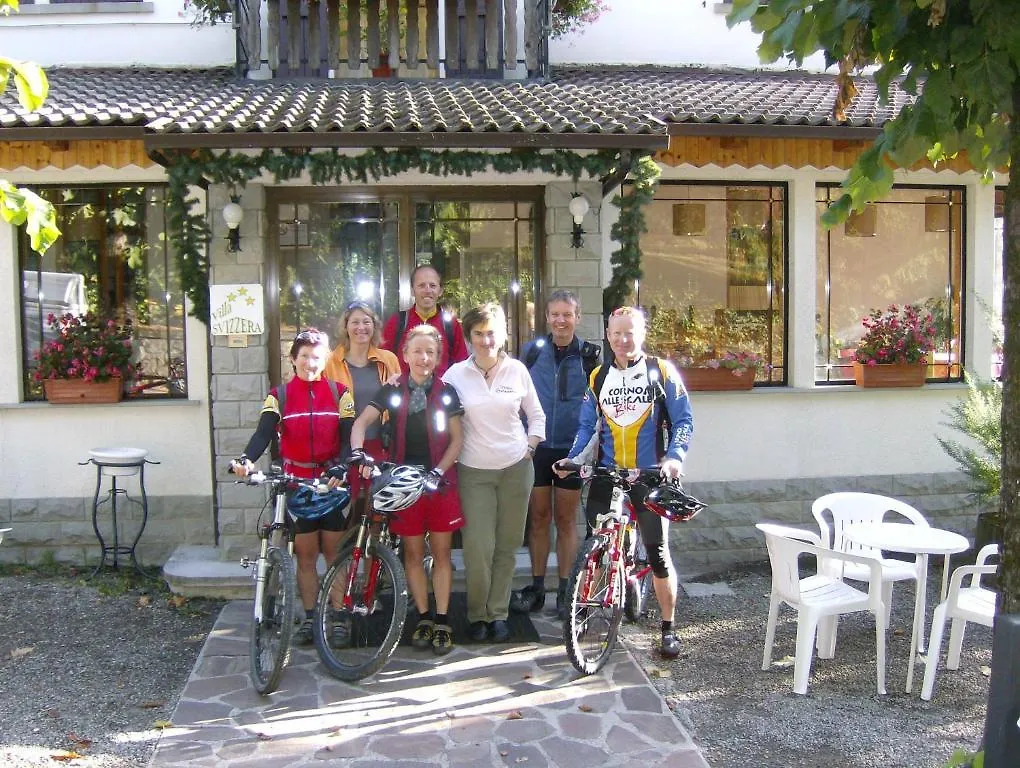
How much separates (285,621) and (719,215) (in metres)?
4.81

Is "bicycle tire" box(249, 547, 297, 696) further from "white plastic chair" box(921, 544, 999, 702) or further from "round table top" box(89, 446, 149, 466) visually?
"white plastic chair" box(921, 544, 999, 702)

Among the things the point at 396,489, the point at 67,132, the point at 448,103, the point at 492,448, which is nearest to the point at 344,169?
the point at 448,103

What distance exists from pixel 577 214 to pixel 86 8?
5456 mm

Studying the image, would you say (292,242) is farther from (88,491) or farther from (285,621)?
(285,621)

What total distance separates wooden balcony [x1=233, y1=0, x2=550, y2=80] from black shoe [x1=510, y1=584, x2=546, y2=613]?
4.90 m

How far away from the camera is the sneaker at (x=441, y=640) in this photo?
5059 millimetres

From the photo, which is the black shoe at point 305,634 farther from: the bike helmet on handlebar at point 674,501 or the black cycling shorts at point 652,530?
the bike helmet on handlebar at point 674,501

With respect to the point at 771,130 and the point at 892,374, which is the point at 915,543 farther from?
the point at 771,130

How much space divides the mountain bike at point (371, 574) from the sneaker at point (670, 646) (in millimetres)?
1445

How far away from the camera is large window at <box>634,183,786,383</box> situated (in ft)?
24.5

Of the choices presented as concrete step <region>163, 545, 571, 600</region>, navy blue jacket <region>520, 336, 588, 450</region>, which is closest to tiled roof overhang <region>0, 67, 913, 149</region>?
navy blue jacket <region>520, 336, 588, 450</region>

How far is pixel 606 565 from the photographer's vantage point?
15.8 feet

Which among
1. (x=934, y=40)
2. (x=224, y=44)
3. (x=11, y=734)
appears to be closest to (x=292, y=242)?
(x=224, y=44)

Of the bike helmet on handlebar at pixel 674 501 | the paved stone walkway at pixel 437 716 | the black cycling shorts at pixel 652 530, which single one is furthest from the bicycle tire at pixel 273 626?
the bike helmet on handlebar at pixel 674 501
